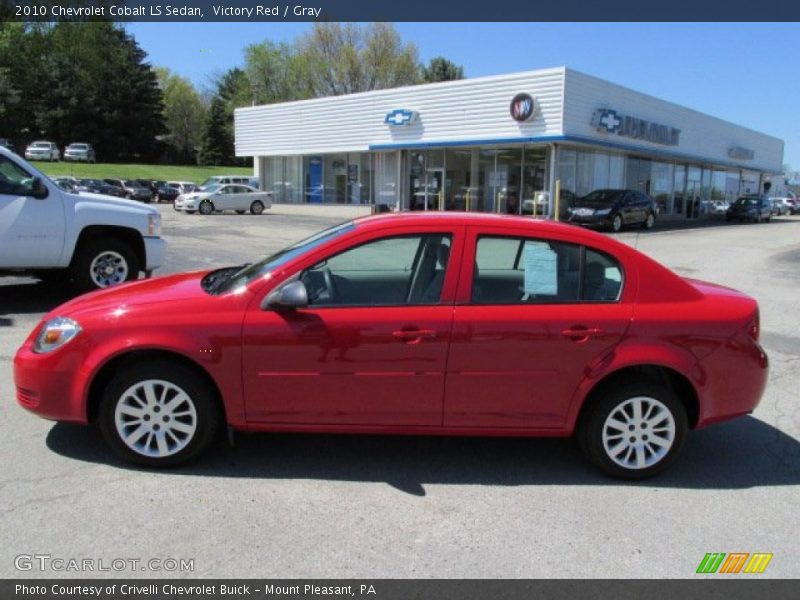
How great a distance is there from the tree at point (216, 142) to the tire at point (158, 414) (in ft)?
274

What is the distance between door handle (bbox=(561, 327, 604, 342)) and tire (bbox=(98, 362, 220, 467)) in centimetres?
212

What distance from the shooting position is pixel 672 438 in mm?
4176

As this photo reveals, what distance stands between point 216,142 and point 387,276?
83824mm

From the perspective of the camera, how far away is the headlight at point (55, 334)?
400 centimetres

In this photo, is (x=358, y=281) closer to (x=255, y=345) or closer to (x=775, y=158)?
(x=255, y=345)

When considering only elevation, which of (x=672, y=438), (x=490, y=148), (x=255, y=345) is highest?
(x=490, y=148)

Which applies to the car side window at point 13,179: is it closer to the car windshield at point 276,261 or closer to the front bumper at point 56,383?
the front bumper at point 56,383

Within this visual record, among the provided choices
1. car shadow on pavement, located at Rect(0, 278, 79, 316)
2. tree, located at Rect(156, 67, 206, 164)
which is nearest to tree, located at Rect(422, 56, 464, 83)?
tree, located at Rect(156, 67, 206, 164)

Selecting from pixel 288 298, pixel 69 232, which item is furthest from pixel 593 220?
pixel 288 298

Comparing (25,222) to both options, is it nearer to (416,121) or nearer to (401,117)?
(416,121)

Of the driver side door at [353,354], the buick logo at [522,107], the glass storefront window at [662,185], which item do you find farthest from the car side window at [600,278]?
the glass storefront window at [662,185]

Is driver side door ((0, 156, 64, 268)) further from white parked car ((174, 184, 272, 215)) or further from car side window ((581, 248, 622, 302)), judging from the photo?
white parked car ((174, 184, 272, 215))
